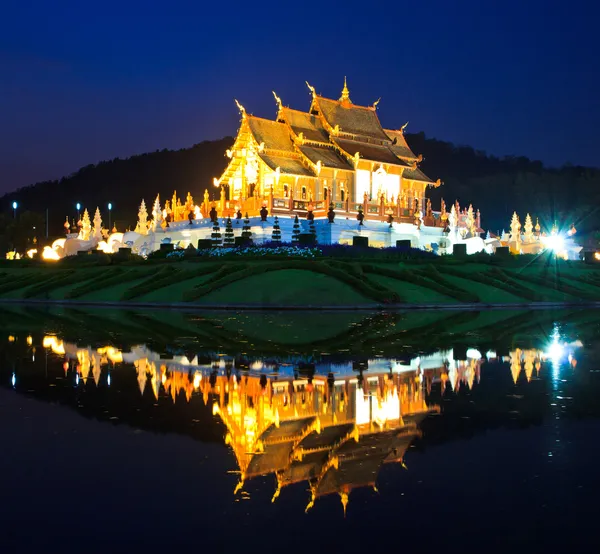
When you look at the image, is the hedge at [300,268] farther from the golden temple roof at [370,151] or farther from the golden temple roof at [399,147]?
the golden temple roof at [399,147]

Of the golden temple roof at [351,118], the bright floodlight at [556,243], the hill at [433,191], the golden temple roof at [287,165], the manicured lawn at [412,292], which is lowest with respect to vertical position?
the manicured lawn at [412,292]

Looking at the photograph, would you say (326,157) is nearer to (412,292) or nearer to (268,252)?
(268,252)

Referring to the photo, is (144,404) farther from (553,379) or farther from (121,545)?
(553,379)

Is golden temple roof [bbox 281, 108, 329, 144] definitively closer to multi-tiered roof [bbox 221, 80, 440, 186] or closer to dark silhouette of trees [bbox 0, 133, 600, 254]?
multi-tiered roof [bbox 221, 80, 440, 186]

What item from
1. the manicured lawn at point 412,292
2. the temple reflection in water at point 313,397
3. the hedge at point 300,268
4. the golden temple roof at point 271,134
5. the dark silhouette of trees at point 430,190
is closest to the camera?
the temple reflection in water at point 313,397

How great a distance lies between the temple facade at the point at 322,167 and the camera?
57.9 m

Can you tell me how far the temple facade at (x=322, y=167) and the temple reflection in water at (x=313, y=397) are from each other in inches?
1448

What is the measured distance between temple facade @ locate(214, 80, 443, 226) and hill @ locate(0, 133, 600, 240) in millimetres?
61292

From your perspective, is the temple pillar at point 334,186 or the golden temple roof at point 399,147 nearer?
the temple pillar at point 334,186

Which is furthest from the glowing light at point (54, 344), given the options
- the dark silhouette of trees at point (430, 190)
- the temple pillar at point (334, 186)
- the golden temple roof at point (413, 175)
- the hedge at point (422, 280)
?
the dark silhouette of trees at point (430, 190)

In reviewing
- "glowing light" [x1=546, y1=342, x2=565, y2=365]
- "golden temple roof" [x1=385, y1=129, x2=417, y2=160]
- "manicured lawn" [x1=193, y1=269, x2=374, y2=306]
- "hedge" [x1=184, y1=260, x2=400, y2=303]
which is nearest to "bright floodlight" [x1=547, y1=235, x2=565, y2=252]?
"golden temple roof" [x1=385, y1=129, x2=417, y2=160]

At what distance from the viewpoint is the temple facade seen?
190ft

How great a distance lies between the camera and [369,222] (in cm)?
5669

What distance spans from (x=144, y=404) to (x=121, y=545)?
248 inches
